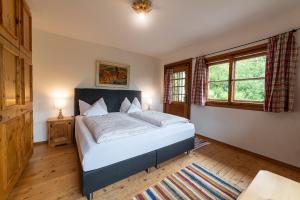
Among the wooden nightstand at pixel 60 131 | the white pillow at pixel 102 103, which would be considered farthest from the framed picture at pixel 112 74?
the wooden nightstand at pixel 60 131

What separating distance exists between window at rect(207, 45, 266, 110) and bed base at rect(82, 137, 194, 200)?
1.73 m

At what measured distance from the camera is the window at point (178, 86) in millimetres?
4231

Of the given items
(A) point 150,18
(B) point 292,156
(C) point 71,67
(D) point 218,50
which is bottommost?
(B) point 292,156

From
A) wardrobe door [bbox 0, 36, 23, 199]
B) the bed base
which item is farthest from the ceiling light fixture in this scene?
the bed base

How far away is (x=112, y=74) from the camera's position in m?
3.89

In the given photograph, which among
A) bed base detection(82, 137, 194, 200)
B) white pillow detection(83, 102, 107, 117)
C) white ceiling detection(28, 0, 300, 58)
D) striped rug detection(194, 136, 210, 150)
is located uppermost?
white ceiling detection(28, 0, 300, 58)

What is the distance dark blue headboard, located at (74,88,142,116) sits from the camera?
10.9 ft

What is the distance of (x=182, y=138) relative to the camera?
2430 mm

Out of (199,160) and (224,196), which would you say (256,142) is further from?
(224,196)

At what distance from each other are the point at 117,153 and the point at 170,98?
325cm

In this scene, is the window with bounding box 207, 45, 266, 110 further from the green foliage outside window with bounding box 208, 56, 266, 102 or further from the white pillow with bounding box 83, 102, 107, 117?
the white pillow with bounding box 83, 102, 107, 117

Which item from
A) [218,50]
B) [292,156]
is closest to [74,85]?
[218,50]

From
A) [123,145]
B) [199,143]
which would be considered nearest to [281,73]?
[199,143]

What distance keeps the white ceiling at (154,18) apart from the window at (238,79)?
1.98 feet
